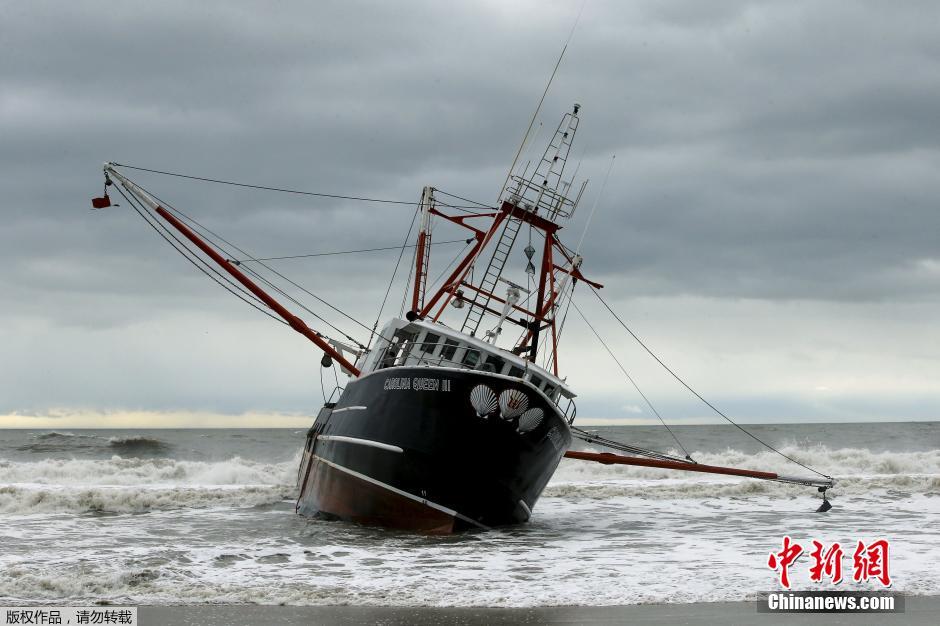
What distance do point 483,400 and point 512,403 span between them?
58cm

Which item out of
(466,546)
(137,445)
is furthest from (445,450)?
(137,445)

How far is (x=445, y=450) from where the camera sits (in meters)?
18.6

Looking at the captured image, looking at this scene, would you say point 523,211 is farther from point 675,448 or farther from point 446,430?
point 675,448

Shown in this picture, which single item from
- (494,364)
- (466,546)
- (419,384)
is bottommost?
(466,546)

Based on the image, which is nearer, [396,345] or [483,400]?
[483,400]

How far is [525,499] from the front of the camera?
2050 cm

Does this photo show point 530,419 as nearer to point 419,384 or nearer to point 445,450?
point 445,450

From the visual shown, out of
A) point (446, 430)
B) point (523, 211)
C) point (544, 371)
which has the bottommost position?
point (446, 430)

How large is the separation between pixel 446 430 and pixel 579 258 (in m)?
6.63

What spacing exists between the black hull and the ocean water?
1.78ft

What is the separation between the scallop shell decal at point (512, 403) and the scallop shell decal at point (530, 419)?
0.52ft

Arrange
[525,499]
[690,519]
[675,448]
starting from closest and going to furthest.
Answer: [525,499] → [690,519] → [675,448]

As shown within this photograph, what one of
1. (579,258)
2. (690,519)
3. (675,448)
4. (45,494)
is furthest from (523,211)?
(675,448)

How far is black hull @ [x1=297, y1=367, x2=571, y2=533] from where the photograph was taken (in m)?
18.5
